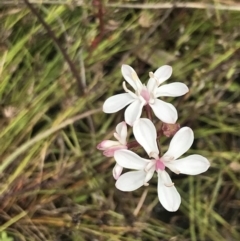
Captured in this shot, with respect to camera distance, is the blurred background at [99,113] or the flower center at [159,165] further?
the blurred background at [99,113]

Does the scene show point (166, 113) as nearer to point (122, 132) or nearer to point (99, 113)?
point (122, 132)

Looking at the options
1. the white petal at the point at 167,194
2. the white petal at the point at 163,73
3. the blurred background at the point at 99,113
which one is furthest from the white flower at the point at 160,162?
A: the blurred background at the point at 99,113

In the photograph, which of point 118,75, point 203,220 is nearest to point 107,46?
point 118,75

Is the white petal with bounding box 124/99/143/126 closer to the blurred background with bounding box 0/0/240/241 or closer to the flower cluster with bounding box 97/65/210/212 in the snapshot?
the flower cluster with bounding box 97/65/210/212

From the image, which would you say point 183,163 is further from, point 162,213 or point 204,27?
point 204,27

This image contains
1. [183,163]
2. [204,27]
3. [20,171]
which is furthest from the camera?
[204,27]

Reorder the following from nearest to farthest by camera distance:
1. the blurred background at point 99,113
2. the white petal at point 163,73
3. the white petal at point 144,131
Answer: the white petal at point 144,131
the white petal at point 163,73
the blurred background at point 99,113

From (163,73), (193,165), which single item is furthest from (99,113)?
(193,165)

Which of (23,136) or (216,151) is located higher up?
(216,151)

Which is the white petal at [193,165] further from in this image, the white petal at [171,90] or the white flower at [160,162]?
the white petal at [171,90]
